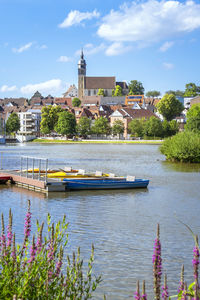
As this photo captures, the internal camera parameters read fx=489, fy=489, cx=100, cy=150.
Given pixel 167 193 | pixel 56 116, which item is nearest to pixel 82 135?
pixel 56 116

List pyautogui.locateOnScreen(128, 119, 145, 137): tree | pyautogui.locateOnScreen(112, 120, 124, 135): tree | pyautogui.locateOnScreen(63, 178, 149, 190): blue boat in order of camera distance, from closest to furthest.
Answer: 1. pyautogui.locateOnScreen(63, 178, 149, 190): blue boat
2. pyautogui.locateOnScreen(128, 119, 145, 137): tree
3. pyautogui.locateOnScreen(112, 120, 124, 135): tree

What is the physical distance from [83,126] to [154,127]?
3194 centimetres

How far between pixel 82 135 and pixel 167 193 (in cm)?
14773

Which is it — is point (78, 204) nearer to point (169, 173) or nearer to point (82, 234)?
point (82, 234)

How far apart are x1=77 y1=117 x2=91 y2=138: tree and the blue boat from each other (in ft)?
467

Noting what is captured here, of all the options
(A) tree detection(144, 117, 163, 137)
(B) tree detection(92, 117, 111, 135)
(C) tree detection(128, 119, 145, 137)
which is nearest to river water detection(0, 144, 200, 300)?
(A) tree detection(144, 117, 163, 137)

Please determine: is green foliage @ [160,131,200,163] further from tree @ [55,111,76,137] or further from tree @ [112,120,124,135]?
tree @ [112,120,124,135]

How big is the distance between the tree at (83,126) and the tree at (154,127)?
27.0 meters

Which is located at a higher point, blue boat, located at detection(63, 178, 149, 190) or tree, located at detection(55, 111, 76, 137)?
tree, located at detection(55, 111, 76, 137)

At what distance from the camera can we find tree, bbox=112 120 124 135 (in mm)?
178500

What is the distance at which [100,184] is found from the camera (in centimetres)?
3550

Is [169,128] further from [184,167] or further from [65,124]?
[184,167]

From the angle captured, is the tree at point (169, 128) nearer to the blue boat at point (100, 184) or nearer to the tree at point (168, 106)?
the tree at point (168, 106)

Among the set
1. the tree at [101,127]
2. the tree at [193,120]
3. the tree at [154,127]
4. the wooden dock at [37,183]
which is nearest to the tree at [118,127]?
the tree at [101,127]
